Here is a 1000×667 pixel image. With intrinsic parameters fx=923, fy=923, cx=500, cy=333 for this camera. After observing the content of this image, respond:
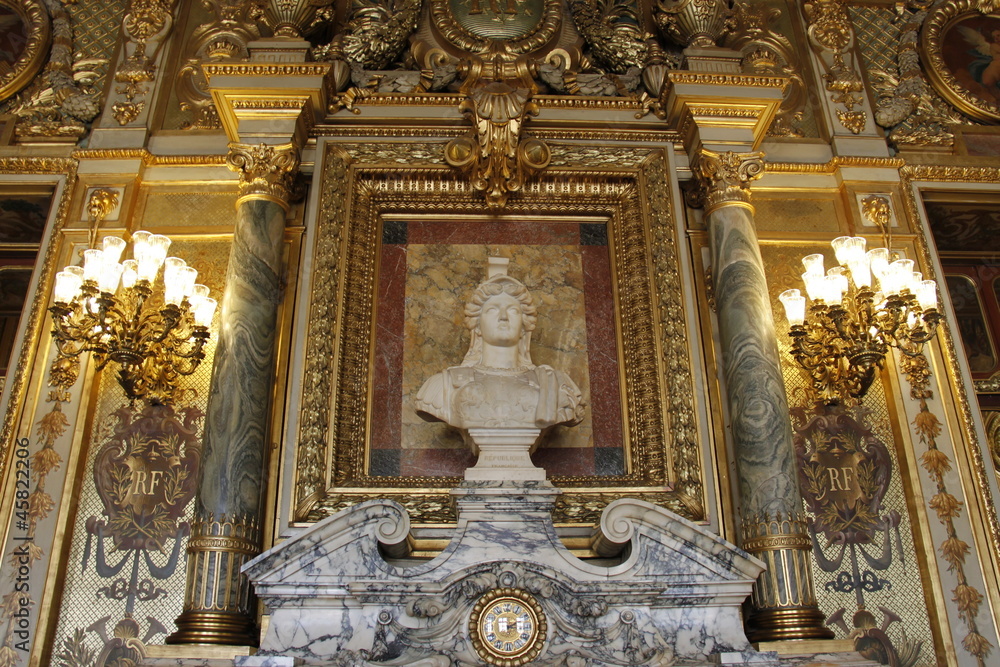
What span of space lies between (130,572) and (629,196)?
414 cm

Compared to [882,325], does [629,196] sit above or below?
above

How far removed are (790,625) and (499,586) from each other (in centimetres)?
165

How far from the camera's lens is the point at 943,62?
770 cm

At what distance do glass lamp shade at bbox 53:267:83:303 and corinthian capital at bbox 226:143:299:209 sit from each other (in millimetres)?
1164

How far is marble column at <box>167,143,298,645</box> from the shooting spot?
4910 mm

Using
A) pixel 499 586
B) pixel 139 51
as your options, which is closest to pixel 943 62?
pixel 499 586

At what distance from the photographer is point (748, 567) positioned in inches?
186

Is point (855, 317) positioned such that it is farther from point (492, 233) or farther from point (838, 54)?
point (838, 54)

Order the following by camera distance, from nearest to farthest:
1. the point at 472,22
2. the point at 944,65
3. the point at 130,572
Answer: the point at 130,572, the point at 472,22, the point at 944,65

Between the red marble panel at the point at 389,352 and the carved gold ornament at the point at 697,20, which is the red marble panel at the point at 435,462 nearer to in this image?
the red marble panel at the point at 389,352

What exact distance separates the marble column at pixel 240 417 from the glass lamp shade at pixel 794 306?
3279 millimetres

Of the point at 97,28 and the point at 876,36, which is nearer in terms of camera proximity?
the point at 97,28

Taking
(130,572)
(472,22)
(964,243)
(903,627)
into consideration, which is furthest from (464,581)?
(964,243)

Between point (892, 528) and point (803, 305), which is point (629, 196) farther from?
point (892, 528)
